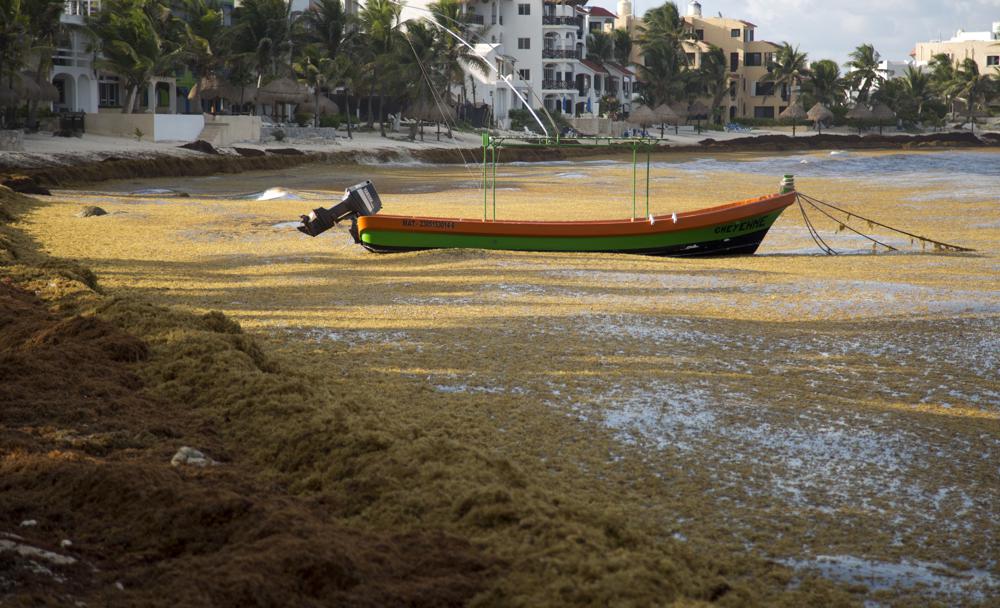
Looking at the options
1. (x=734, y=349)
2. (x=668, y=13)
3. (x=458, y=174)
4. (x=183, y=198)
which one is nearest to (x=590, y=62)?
(x=668, y=13)

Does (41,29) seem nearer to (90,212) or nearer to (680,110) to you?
(90,212)

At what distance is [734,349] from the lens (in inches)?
392

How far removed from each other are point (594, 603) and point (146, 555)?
193 centimetres

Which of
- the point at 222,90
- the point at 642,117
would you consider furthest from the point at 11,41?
the point at 642,117

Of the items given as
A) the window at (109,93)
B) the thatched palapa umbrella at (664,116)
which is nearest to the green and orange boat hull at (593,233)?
the window at (109,93)

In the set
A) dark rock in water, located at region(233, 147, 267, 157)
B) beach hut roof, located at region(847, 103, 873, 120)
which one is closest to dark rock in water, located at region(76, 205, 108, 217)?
dark rock in water, located at region(233, 147, 267, 157)

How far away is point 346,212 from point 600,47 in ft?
284

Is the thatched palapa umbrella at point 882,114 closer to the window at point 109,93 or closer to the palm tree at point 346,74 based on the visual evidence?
the palm tree at point 346,74

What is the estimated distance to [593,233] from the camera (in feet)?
55.5

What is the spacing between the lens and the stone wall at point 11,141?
34.8 metres

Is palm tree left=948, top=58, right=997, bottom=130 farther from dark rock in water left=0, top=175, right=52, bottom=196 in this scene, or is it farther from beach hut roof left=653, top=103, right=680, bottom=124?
dark rock in water left=0, top=175, right=52, bottom=196

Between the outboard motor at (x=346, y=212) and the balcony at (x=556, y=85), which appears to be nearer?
the outboard motor at (x=346, y=212)

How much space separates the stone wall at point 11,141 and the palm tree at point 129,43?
10.6 m

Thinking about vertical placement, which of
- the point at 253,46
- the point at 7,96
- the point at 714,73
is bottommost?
the point at 7,96
